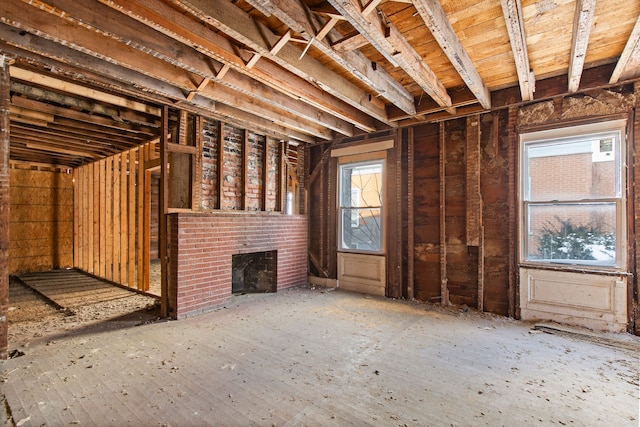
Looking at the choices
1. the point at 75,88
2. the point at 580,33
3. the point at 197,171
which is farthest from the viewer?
the point at 197,171

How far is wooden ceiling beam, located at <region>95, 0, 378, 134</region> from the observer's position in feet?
6.54

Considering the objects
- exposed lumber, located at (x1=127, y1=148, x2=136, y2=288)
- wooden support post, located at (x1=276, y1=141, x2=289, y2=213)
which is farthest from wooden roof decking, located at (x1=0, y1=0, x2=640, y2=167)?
wooden support post, located at (x1=276, y1=141, x2=289, y2=213)

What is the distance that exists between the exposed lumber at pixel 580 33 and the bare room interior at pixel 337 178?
0.04 m

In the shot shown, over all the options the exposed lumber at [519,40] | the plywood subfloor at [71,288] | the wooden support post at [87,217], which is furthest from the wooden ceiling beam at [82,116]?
the exposed lumber at [519,40]

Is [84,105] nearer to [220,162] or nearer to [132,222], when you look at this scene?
[220,162]

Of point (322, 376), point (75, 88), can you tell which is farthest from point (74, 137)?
point (322, 376)

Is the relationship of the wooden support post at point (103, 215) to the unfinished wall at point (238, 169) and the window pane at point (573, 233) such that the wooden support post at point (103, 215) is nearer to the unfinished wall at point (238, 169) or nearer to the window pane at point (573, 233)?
the unfinished wall at point (238, 169)

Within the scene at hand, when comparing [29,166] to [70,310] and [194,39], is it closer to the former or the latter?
[70,310]

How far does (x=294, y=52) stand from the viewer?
2.67 m

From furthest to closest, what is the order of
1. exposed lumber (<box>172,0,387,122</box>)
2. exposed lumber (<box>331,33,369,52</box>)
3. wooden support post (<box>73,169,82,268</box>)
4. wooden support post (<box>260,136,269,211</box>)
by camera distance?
wooden support post (<box>73,169,82,268</box>) → wooden support post (<box>260,136,269,211</box>) → exposed lumber (<box>331,33,369,52</box>) → exposed lumber (<box>172,0,387,122</box>)

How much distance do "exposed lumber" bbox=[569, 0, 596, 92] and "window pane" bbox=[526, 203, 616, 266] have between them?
1.41 meters

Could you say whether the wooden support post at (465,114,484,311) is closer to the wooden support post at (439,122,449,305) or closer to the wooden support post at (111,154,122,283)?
the wooden support post at (439,122,449,305)

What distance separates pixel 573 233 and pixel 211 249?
14.5 ft

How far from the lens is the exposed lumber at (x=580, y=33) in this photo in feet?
6.53
